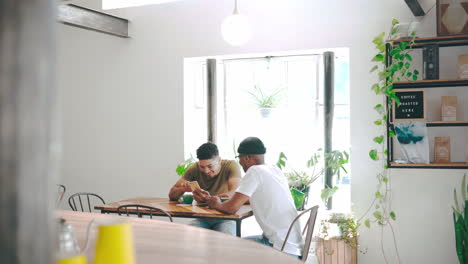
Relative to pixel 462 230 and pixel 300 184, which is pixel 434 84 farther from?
pixel 300 184

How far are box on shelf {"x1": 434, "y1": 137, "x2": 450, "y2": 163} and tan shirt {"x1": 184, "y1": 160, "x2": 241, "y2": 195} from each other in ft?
5.63

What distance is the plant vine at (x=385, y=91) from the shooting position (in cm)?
400

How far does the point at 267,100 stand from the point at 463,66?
74.8 inches

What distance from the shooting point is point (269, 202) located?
3.06 m

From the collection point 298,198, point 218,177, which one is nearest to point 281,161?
point 298,198

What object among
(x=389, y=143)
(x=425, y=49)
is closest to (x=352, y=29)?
(x=425, y=49)

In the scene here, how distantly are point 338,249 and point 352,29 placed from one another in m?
2.04

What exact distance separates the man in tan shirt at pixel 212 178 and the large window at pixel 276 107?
0.88 meters

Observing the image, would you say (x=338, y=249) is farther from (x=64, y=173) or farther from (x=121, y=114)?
(x=64, y=173)

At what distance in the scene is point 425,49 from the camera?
3.93 meters

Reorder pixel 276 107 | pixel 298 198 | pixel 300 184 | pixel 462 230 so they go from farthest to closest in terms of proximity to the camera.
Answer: pixel 276 107
pixel 300 184
pixel 298 198
pixel 462 230

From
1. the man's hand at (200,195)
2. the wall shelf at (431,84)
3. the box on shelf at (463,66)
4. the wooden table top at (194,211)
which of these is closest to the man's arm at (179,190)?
the wooden table top at (194,211)

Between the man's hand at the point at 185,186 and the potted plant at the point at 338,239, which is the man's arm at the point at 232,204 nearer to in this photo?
the man's hand at the point at 185,186

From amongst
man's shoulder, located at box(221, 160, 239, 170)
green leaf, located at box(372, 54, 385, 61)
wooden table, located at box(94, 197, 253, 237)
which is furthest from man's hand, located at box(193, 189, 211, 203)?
green leaf, located at box(372, 54, 385, 61)
